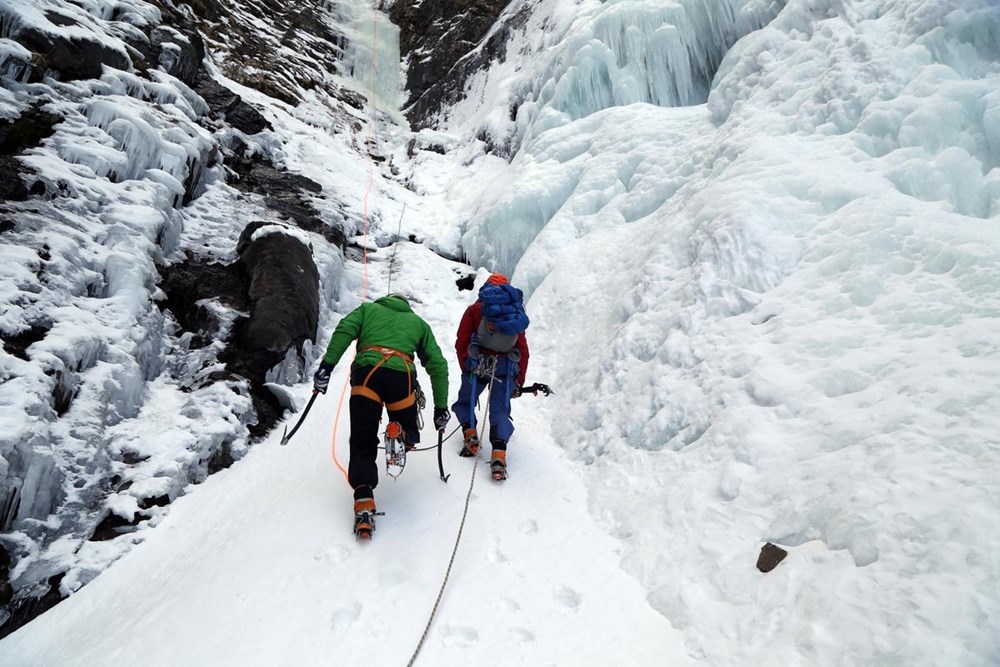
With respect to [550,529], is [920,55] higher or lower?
higher

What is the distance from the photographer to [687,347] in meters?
4.71

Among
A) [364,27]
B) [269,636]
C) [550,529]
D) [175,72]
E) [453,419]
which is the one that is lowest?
[269,636]

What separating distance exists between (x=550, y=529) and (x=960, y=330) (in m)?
2.99

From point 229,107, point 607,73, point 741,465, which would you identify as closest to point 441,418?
point 741,465

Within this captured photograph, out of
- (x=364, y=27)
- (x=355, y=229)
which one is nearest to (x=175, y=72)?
(x=355, y=229)

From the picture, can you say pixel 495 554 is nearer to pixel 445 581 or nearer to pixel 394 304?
pixel 445 581

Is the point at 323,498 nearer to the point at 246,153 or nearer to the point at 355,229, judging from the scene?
the point at 355,229

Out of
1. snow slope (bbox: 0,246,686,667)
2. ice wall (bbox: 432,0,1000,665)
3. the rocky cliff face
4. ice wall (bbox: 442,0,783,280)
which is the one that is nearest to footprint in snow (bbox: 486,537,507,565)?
snow slope (bbox: 0,246,686,667)

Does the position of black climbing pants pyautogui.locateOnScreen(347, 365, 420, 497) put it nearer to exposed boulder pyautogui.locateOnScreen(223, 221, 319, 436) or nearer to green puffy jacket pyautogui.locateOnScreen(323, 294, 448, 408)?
green puffy jacket pyautogui.locateOnScreen(323, 294, 448, 408)

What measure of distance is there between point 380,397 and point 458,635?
180 cm

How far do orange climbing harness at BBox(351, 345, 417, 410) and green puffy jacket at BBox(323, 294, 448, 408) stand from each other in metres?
0.03

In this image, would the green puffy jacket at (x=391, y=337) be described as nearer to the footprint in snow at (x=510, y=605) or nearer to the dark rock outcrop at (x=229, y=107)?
the footprint in snow at (x=510, y=605)

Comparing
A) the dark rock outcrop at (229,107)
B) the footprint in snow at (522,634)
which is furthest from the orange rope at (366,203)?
the dark rock outcrop at (229,107)

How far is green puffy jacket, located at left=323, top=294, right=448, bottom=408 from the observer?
4043 mm
